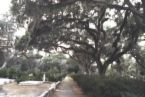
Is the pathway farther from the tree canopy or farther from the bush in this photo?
the bush

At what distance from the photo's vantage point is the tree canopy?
14.3 m

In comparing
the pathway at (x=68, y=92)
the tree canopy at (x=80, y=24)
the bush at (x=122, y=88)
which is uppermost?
the tree canopy at (x=80, y=24)

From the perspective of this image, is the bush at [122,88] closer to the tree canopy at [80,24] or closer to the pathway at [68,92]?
the tree canopy at [80,24]

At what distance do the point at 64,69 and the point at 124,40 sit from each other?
47.0 meters

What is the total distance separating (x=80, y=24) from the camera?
72.5ft

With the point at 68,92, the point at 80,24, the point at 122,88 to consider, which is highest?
the point at 80,24

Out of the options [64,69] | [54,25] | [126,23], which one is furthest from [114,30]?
[64,69]

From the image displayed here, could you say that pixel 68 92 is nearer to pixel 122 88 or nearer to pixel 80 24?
pixel 80 24

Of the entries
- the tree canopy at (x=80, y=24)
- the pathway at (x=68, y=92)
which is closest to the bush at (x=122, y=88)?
the tree canopy at (x=80, y=24)

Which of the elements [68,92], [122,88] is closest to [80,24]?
[68,92]

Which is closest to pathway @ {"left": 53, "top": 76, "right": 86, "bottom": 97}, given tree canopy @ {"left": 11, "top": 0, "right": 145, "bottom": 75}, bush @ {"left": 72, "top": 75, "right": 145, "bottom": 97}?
tree canopy @ {"left": 11, "top": 0, "right": 145, "bottom": 75}

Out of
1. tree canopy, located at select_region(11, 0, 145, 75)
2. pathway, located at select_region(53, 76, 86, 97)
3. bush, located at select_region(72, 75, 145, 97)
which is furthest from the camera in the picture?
pathway, located at select_region(53, 76, 86, 97)

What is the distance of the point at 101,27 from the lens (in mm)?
22266

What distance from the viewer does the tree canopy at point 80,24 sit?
14.3 m
